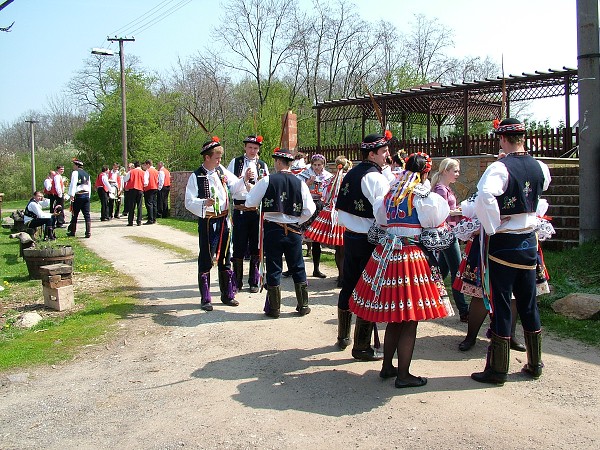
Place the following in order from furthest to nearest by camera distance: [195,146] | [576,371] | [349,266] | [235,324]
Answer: [195,146] < [235,324] < [349,266] < [576,371]

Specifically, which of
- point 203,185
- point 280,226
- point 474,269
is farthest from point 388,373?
point 203,185

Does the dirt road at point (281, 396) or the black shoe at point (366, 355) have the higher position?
the black shoe at point (366, 355)

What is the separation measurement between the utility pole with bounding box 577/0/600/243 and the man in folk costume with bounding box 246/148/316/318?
14.5ft

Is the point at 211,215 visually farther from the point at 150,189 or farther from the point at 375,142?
the point at 150,189

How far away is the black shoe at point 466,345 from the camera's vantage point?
215 inches

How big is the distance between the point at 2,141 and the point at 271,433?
8171cm

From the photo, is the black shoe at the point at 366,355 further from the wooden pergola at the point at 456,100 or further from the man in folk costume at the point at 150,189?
the man in folk costume at the point at 150,189

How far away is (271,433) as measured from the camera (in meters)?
3.91

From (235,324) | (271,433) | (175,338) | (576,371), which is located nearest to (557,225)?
(576,371)

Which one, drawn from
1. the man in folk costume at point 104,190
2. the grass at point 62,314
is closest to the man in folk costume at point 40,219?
the grass at point 62,314

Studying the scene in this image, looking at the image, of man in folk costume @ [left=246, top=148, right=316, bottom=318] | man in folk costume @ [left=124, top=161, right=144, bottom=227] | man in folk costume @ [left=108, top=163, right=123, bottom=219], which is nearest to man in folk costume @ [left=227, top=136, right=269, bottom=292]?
man in folk costume @ [left=246, top=148, right=316, bottom=318]

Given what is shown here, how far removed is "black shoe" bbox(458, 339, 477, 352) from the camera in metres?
5.47

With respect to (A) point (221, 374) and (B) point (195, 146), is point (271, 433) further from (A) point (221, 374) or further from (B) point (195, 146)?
(B) point (195, 146)

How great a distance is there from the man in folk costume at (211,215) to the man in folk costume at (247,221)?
0.42m
